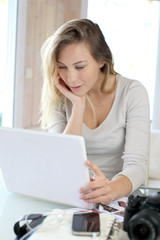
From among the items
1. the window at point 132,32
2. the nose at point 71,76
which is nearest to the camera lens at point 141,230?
the nose at point 71,76

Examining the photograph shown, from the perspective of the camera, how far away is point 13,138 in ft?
3.07

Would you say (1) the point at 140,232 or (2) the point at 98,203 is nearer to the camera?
(1) the point at 140,232

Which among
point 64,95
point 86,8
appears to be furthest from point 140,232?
point 86,8

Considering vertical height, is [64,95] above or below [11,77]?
above

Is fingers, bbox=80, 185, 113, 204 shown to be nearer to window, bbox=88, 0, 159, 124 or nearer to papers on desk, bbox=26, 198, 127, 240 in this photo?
papers on desk, bbox=26, 198, 127, 240

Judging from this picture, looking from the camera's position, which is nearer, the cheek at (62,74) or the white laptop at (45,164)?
the white laptop at (45,164)

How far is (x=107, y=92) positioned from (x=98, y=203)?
636mm

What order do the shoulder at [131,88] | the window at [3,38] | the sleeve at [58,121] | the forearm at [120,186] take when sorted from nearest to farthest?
the forearm at [120,186] < the shoulder at [131,88] < the sleeve at [58,121] < the window at [3,38]

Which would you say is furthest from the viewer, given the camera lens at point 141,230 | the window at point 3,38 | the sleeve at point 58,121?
the window at point 3,38

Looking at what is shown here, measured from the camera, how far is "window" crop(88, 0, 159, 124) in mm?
4262

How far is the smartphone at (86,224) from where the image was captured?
2.26ft

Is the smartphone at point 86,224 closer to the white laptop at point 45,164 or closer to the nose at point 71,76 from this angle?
the white laptop at point 45,164

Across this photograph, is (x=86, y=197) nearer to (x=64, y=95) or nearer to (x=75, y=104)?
(x=75, y=104)

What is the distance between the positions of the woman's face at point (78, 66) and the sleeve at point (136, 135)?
18 cm
